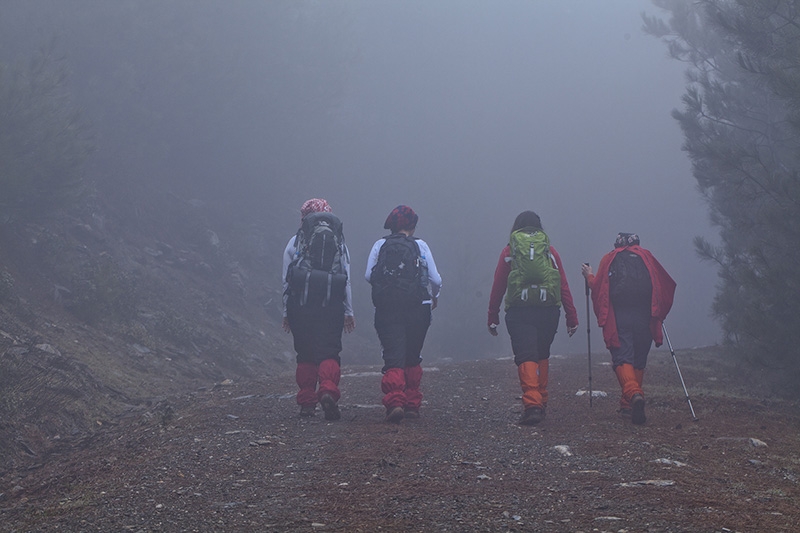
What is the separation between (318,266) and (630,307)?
119 inches

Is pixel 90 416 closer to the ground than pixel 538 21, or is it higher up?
closer to the ground

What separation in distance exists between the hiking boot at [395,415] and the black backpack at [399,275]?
98cm

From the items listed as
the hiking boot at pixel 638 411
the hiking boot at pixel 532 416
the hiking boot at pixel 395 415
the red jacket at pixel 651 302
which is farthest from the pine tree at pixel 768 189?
the hiking boot at pixel 395 415

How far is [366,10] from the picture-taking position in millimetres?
44688

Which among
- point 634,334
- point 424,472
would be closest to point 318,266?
point 424,472

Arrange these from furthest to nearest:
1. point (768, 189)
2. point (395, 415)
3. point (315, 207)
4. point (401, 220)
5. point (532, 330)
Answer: point (768, 189)
point (315, 207)
point (401, 220)
point (532, 330)
point (395, 415)

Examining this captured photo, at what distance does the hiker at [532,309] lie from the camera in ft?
23.0

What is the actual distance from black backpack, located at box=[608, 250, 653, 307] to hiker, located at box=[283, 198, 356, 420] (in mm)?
2571

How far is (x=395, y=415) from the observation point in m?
6.91

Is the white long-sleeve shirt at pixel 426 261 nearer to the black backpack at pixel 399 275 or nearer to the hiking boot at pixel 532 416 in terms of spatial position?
the black backpack at pixel 399 275

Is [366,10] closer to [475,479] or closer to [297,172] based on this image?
[297,172]

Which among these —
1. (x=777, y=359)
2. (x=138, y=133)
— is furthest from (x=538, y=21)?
(x=777, y=359)

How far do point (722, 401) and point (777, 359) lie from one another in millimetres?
1617

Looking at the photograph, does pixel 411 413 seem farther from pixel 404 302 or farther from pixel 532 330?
pixel 532 330
